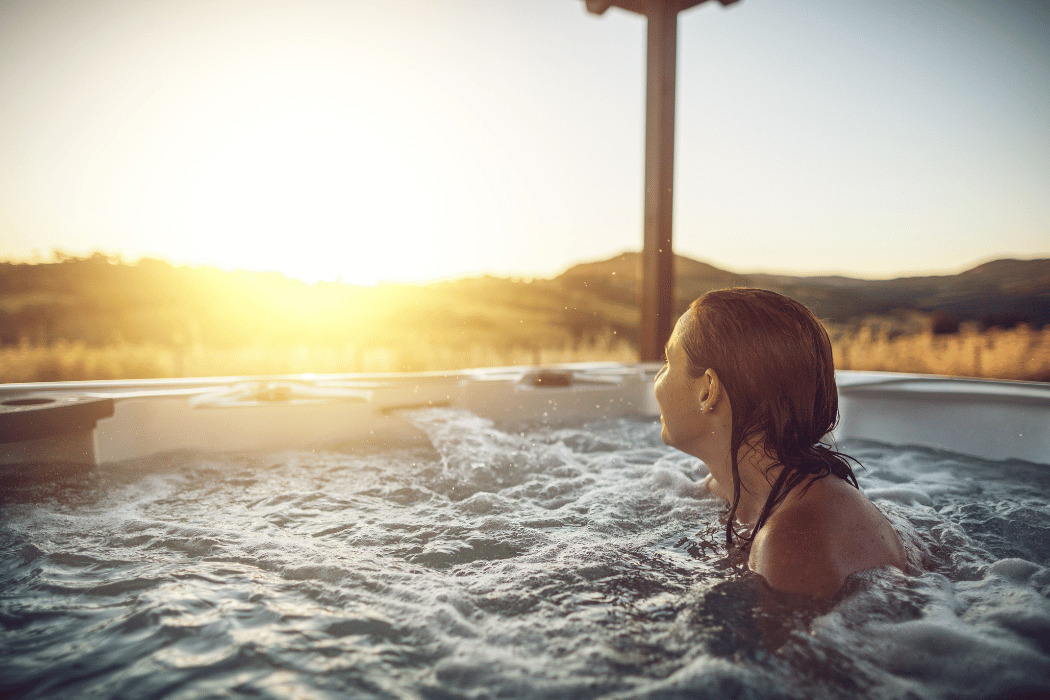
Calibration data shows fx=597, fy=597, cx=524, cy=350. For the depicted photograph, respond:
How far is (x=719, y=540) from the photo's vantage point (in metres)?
1.16

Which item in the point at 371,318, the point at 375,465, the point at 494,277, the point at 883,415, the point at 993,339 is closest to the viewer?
the point at 375,465

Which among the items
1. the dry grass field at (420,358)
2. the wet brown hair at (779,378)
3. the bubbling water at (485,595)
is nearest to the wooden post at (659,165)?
the dry grass field at (420,358)

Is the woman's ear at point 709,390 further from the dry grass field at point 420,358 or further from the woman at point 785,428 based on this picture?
the dry grass field at point 420,358

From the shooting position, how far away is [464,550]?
3.85 feet

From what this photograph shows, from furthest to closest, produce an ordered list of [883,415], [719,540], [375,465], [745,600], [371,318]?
[371,318] → [883,415] → [375,465] → [719,540] → [745,600]

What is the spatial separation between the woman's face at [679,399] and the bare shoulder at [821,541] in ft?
0.62

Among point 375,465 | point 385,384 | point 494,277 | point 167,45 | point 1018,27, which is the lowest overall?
point 375,465

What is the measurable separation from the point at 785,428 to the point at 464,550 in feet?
2.14

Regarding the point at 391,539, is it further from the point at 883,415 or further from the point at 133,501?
the point at 883,415

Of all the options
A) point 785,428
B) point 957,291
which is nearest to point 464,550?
point 785,428

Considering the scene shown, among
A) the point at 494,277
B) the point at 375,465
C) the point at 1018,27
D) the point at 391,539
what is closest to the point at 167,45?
the point at 375,465

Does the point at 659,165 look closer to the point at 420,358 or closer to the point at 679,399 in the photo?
the point at 679,399

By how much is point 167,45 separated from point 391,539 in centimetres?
410

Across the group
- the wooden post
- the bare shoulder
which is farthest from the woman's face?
the wooden post
